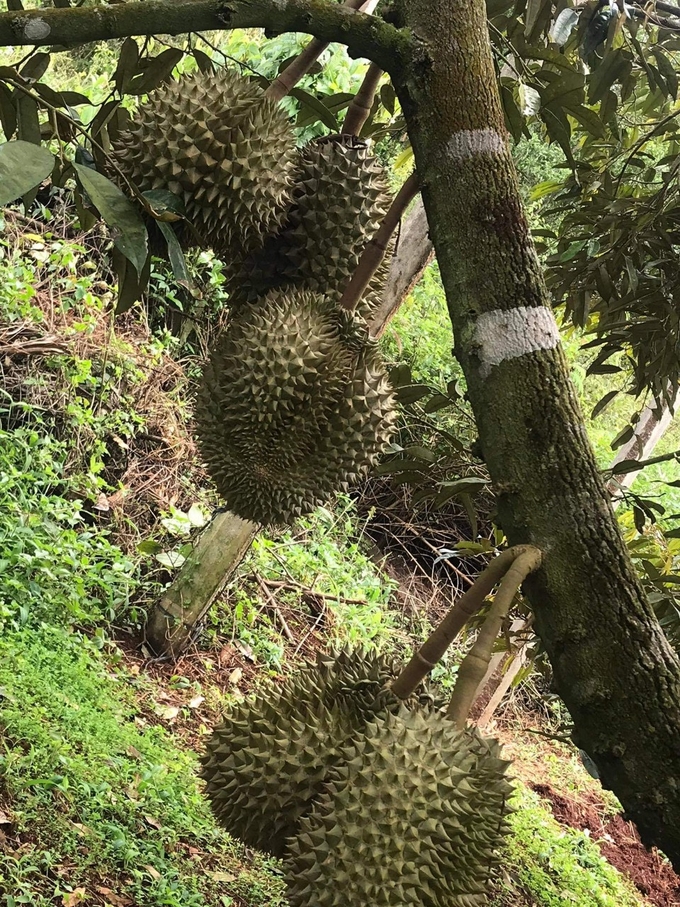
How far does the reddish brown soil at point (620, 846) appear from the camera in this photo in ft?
12.4

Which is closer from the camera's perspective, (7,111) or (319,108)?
(7,111)

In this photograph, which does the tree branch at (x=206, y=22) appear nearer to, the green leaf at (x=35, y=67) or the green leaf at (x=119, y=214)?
the green leaf at (x=119, y=214)

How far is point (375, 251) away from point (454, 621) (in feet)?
1.93

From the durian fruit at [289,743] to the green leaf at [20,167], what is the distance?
0.70 m

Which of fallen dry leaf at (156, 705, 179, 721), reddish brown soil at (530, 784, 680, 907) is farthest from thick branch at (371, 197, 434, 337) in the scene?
reddish brown soil at (530, 784, 680, 907)

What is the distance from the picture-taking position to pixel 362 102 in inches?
51.5

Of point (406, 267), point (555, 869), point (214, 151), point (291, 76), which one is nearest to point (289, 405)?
point (214, 151)

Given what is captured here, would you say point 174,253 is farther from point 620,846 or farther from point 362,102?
point 620,846

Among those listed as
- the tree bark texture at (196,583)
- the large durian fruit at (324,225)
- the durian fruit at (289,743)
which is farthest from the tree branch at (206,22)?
the tree bark texture at (196,583)

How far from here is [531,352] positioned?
91 centimetres

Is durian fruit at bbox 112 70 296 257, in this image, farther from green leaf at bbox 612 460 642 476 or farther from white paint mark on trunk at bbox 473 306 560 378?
green leaf at bbox 612 460 642 476

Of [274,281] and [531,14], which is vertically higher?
[531,14]

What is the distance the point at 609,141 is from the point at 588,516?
1.87m

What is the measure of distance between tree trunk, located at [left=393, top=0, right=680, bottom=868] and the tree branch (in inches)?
1.7
